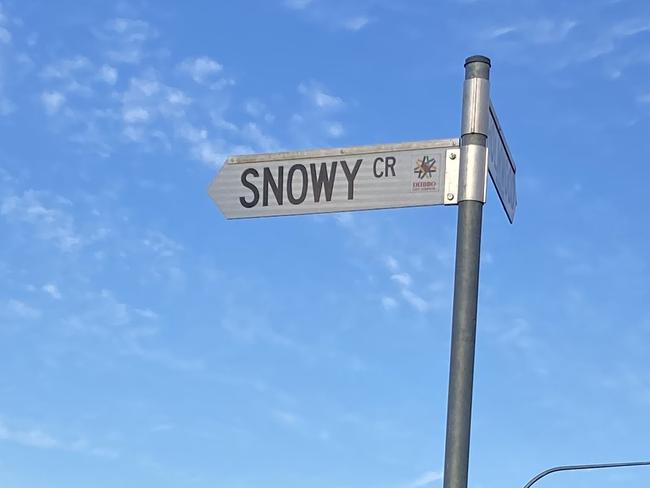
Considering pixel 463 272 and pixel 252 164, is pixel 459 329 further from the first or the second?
pixel 252 164

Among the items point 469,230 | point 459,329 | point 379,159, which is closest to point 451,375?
point 459,329

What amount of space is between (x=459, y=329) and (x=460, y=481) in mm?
637

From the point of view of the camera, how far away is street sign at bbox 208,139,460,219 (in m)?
5.30

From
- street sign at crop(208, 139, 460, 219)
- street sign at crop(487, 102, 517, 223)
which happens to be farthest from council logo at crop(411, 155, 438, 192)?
street sign at crop(487, 102, 517, 223)

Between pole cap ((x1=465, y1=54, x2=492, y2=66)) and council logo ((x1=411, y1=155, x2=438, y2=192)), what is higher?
pole cap ((x1=465, y1=54, x2=492, y2=66))

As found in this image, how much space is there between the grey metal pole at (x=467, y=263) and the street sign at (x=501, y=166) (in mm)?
127

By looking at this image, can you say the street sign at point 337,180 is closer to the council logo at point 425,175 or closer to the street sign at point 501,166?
the council logo at point 425,175

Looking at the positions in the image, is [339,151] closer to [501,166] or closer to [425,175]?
[425,175]

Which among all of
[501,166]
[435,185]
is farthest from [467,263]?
[501,166]

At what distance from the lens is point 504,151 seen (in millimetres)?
5742

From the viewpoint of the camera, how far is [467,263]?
497cm

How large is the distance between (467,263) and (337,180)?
35.4 inches

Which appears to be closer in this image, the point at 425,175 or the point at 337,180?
the point at 425,175

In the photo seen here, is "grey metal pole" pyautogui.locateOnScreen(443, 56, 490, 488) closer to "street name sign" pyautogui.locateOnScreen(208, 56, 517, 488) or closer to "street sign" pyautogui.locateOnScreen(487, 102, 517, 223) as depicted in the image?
"street name sign" pyautogui.locateOnScreen(208, 56, 517, 488)
